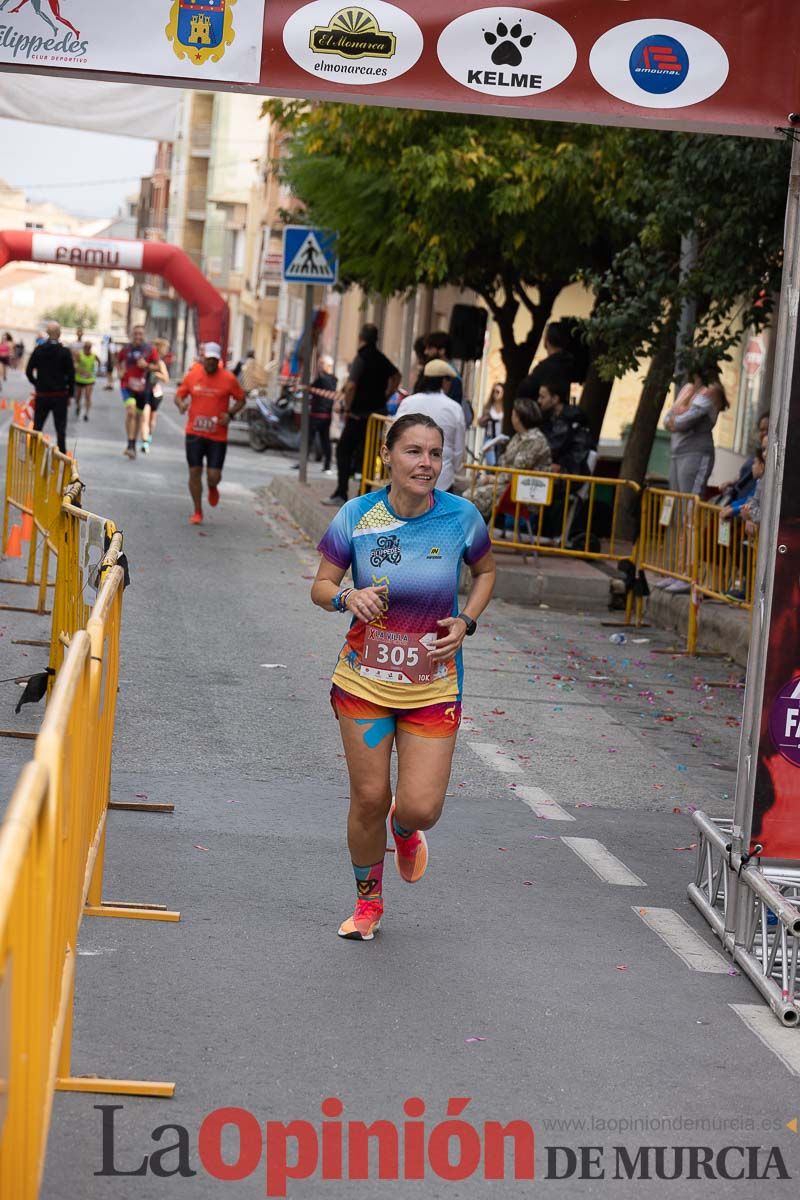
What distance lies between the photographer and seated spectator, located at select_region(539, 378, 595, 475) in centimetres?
1741

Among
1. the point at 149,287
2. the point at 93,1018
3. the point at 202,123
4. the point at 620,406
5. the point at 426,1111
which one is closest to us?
the point at 426,1111

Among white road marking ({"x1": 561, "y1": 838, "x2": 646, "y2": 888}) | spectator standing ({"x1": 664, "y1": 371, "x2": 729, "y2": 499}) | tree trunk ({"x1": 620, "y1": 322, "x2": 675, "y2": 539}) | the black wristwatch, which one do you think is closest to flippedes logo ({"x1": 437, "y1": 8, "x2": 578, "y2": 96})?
the black wristwatch

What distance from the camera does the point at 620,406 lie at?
35688mm

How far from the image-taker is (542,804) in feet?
28.0

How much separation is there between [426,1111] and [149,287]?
4687 inches

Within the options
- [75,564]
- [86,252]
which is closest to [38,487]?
[75,564]

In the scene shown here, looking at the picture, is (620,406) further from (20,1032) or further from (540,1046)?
(20,1032)

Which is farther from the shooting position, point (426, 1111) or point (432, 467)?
point (432, 467)

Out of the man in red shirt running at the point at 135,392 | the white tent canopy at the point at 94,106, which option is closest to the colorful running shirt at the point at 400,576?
the white tent canopy at the point at 94,106

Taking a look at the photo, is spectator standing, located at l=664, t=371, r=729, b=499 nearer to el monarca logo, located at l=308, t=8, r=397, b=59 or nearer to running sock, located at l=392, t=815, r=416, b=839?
el monarca logo, located at l=308, t=8, r=397, b=59

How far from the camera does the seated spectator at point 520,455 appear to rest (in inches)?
645

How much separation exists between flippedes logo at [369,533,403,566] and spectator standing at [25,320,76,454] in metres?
20.4

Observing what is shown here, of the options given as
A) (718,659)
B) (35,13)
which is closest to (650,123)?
(35,13)

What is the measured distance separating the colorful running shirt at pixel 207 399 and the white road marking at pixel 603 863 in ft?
39.4
